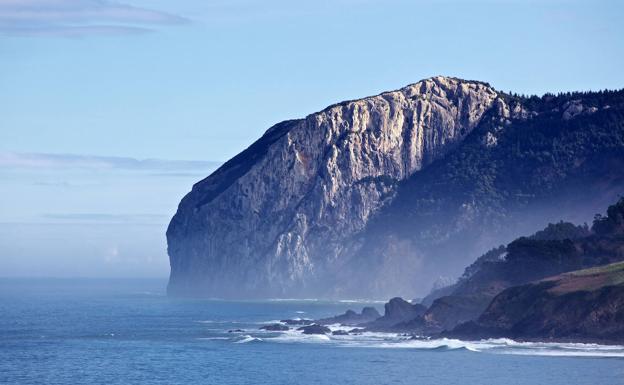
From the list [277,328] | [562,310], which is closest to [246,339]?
[277,328]

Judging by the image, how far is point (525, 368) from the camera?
11900cm

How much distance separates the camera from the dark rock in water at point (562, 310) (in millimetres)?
134875

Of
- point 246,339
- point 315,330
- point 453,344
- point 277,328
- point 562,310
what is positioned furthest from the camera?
point 277,328

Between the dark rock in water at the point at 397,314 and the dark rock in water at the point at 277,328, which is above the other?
the dark rock in water at the point at 397,314

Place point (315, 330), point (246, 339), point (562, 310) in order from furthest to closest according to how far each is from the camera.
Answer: point (315, 330), point (246, 339), point (562, 310)

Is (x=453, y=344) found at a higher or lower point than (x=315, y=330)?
lower

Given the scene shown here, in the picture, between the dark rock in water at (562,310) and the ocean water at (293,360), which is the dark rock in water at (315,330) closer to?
the ocean water at (293,360)

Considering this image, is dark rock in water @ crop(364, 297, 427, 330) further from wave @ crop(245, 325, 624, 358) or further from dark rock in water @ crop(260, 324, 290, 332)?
dark rock in water @ crop(260, 324, 290, 332)

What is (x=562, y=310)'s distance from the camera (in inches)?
5517

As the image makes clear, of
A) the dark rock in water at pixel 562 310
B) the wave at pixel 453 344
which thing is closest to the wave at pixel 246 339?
the wave at pixel 453 344

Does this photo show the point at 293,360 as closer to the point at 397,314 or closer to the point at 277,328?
the point at 277,328

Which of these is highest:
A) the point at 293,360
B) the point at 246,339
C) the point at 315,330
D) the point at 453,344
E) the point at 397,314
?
the point at 397,314

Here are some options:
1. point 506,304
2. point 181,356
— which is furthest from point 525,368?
point 181,356

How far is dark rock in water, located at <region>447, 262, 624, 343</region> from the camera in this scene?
134875mm
